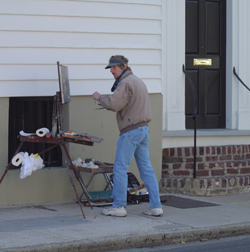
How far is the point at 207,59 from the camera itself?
1069 cm

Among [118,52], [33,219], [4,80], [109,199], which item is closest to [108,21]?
[118,52]

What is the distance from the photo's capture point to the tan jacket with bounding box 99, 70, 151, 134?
24.6 feet

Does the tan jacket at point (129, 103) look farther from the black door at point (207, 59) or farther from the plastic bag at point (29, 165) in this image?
the black door at point (207, 59)

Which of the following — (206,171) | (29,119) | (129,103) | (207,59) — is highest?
(207,59)

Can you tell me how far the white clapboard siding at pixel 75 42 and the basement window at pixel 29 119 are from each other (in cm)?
45

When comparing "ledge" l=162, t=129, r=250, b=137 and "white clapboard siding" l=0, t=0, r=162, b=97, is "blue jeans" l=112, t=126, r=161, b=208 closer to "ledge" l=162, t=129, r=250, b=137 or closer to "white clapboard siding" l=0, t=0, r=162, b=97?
"white clapboard siding" l=0, t=0, r=162, b=97

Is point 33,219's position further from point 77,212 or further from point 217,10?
point 217,10

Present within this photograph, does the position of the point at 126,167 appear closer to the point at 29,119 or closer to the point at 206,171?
the point at 29,119

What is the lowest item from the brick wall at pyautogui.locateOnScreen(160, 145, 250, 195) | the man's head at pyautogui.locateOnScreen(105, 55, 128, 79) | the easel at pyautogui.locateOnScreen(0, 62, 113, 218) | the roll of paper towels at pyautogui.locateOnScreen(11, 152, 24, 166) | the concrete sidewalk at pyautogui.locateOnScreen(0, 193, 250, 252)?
the concrete sidewalk at pyautogui.locateOnScreen(0, 193, 250, 252)

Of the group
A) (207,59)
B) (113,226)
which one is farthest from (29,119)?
(207,59)

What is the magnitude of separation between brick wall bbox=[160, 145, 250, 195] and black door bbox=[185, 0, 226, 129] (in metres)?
0.77

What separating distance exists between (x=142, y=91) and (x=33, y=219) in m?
2.08

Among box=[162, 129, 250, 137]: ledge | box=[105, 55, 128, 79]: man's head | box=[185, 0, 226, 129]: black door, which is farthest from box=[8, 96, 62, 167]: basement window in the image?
box=[185, 0, 226, 129]: black door

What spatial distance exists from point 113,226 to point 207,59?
4.55 m
